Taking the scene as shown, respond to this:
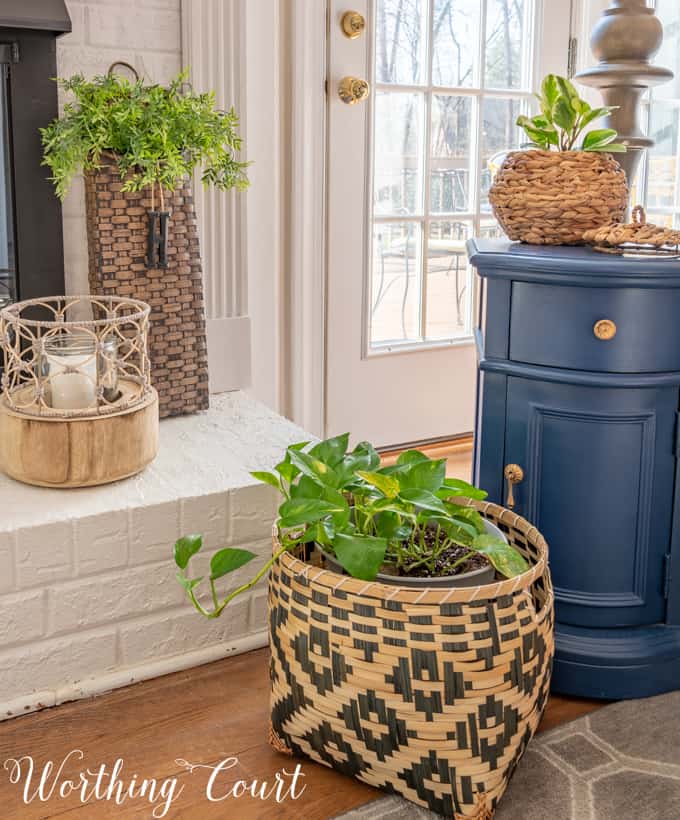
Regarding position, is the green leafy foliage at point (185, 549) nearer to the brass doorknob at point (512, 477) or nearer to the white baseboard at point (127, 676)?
the white baseboard at point (127, 676)

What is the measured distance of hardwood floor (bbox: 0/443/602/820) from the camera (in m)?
1.24

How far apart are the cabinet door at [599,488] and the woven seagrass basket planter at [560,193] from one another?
0.28 m

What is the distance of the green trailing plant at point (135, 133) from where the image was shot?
1661 millimetres

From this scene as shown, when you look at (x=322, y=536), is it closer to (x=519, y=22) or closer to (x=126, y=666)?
(x=126, y=666)

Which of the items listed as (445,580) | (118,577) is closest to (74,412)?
(118,577)

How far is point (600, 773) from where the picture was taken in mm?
1317

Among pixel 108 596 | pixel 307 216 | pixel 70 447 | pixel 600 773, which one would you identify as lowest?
pixel 600 773

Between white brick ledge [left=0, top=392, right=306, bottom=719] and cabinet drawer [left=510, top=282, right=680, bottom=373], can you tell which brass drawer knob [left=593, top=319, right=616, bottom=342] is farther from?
white brick ledge [left=0, top=392, right=306, bottom=719]

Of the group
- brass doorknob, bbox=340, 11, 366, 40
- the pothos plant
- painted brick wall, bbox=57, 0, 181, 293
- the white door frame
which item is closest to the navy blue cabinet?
the pothos plant

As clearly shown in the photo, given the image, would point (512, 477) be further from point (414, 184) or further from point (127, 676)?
point (414, 184)

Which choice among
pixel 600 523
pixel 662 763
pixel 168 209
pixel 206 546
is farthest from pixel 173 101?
pixel 662 763

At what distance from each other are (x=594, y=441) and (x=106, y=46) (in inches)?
47.1

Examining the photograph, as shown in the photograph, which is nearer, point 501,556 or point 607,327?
point 501,556

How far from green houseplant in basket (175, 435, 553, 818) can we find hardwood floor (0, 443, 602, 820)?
66 millimetres
